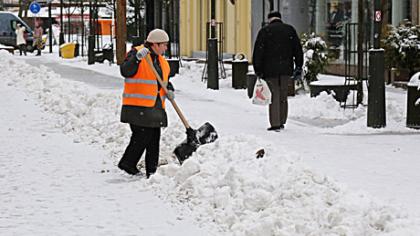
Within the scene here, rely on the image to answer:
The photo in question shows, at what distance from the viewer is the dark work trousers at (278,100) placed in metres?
13.3

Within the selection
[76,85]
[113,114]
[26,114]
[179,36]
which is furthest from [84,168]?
[179,36]

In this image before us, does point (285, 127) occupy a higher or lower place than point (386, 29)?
lower

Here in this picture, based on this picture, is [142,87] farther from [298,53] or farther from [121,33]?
[121,33]

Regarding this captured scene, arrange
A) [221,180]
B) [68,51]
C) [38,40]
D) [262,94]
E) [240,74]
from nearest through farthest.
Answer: [221,180] < [262,94] < [240,74] < [68,51] < [38,40]

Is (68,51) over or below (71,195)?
over

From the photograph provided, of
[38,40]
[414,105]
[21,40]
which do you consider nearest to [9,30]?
[21,40]

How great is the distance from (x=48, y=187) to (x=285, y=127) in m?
Result: 5.43

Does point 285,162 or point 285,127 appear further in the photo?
point 285,127

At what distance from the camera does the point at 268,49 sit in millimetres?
13539

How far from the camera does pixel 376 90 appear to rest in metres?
13.0

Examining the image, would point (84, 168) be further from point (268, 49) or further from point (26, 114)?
point (26, 114)

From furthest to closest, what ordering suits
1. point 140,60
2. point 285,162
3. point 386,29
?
1. point 386,29
2. point 140,60
3. point 285,162

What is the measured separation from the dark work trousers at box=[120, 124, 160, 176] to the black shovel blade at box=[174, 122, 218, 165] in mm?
228

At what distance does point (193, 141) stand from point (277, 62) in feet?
12.7
